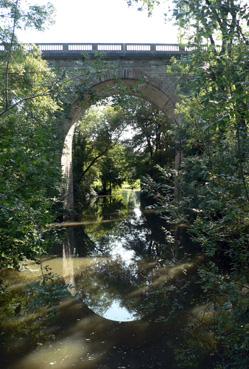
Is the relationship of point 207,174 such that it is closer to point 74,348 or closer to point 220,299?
point 74,348

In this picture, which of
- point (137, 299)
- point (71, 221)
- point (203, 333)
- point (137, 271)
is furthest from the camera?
point (71, 221)

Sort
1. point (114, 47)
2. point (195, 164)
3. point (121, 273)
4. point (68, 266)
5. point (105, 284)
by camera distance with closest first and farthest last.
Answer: point (195, 164) < point (105, 284) < point (121, 273) < point (68, 266) < point (114, 47)

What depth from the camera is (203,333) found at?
5.71 metres

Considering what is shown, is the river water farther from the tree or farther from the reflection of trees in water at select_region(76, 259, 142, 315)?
the tree

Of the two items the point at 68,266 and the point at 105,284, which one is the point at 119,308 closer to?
the point at 105,284

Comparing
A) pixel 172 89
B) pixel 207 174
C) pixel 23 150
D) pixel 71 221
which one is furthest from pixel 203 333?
pixel 172 89

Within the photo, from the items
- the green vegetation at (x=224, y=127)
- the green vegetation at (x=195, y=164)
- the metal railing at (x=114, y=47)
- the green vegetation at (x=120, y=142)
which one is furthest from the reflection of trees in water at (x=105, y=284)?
the green vegetation at (x=120, y=142)

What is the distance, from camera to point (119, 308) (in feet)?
23.7

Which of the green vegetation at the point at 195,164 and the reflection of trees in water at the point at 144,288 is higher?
the green vegetation at the point at 195,164

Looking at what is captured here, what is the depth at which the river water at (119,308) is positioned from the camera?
5.13 metres

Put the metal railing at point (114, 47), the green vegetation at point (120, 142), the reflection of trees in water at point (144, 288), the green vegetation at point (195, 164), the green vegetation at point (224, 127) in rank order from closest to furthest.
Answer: the green vegetation at point (224, 127) → the green vegetation at point (195, 164) → the reflection of trees in water at point (144, 288) → the metal railing at point (114, 47) → the green vegetation at point (120, 142)

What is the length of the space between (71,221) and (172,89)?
864 cm

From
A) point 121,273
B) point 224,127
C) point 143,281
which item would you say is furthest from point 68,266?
point 224,127

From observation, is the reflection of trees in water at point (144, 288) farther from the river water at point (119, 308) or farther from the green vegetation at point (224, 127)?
the green vegetation at point (224, 127)
